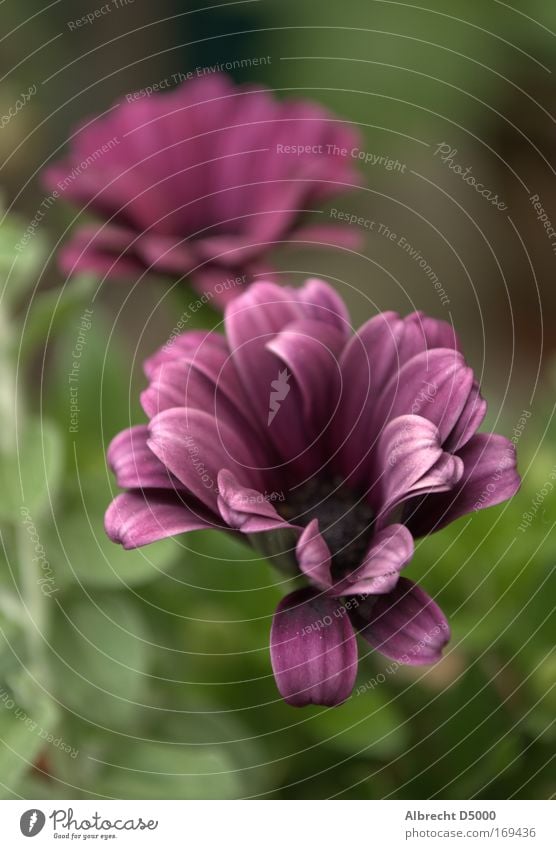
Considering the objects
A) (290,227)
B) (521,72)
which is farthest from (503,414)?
(521,72)

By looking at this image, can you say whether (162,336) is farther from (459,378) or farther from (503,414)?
(459,378)

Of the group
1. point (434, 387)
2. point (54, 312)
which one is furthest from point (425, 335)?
point (54, 312)

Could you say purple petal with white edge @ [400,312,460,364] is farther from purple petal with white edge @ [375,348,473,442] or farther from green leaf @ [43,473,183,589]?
green leaf @ [43,473,183,589]

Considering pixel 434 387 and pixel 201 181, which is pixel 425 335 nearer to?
pixel 434 387

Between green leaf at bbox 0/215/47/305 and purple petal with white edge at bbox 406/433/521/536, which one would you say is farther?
green leaf at bbox 0/215/47/305

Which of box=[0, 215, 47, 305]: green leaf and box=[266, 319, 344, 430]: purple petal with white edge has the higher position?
box=[0, 215, 47, 305]: green leaf

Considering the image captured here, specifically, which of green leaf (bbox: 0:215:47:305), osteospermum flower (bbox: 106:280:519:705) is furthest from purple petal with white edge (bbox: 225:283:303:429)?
green leaf (bbox: 0:215:47:305)

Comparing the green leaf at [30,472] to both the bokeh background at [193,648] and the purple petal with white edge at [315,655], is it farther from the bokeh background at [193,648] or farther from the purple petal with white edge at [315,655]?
the purple petal with white edge at [315,655]
